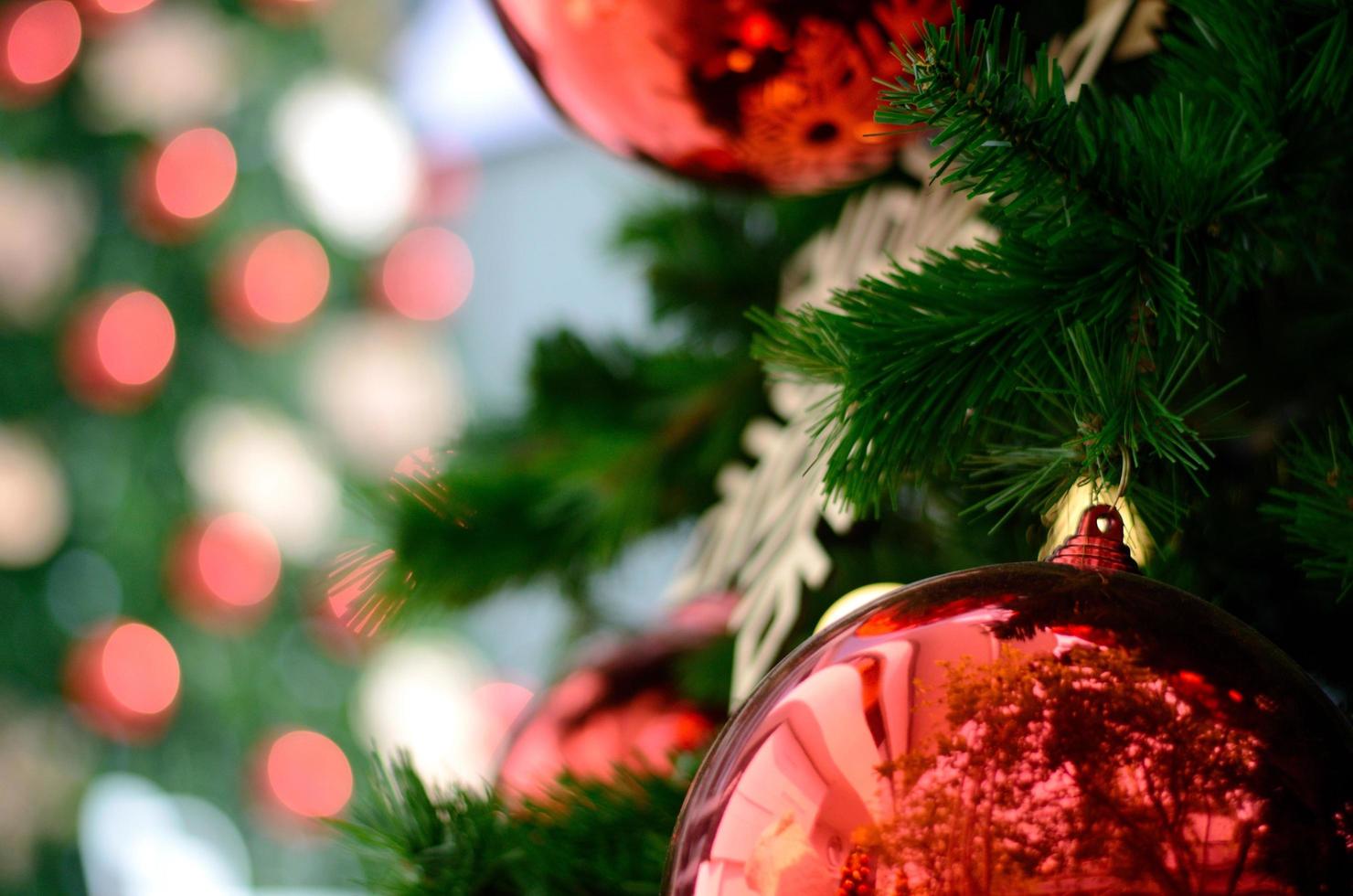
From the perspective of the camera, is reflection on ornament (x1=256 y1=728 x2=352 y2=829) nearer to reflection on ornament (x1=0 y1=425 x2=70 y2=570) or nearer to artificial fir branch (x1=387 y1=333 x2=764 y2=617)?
reflection on ornament (x1=0 y1=425 x2=70 y2=570)

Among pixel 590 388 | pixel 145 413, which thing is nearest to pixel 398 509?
pixel 590 388

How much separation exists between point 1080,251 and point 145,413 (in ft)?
5.64

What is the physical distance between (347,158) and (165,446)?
0.57 m

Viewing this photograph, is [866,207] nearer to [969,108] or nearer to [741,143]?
[741,143]

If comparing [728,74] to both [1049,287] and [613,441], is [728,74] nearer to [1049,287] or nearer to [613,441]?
[1049,287]

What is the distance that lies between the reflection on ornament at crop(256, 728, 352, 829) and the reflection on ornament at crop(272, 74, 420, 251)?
82 cm

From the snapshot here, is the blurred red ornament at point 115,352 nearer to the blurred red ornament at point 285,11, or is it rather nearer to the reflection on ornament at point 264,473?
the reflection on ornament at point 264,473

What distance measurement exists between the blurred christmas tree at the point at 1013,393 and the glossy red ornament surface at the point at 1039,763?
0.16ft

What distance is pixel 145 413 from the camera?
1.72m

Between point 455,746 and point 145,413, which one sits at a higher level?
point 145,413

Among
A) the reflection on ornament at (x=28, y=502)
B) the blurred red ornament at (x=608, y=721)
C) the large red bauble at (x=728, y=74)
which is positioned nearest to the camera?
the large red bauble at (x=728, y=74)

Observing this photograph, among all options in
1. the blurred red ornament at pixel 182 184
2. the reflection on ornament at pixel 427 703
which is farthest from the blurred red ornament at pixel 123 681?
the blurred red ornament at pixel 182 184

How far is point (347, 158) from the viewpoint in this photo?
190cm

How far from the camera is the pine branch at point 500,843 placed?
1.10ft
